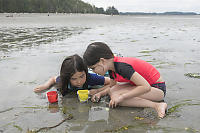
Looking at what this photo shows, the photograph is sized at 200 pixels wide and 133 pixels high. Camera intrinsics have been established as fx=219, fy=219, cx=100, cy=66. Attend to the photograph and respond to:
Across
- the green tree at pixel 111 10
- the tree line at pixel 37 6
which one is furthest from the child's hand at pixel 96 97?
the green tree at pixel 111 10

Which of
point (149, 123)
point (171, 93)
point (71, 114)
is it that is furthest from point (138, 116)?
point (171, 93)

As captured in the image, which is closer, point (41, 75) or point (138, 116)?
point (138, 116)

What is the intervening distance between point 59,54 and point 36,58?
91cm

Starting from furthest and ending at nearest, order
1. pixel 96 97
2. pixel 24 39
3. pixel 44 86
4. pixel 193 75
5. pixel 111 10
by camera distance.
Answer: pixel 111 10
pixel 24 39
pixel 193 75
pixel 44 86
pixel 96 97

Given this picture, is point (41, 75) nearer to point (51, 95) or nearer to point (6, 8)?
point (51, 95)

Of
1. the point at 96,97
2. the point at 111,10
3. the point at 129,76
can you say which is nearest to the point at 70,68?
the point at 96,97

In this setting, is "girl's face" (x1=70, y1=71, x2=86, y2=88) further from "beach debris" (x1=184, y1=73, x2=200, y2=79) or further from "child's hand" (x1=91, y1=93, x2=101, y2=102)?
"beach debris" (x1=184, y1=73, x2=200, y2=79)

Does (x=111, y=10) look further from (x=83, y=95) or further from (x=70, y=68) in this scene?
(x=83, y=95)

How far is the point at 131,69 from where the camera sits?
9.75 feet

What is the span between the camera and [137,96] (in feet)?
10.4

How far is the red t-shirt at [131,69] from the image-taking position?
9.78 ft

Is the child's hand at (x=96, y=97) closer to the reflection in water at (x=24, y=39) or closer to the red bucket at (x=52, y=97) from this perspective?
the red bucket at (x=52, y=97)

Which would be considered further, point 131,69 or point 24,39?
point 24,39

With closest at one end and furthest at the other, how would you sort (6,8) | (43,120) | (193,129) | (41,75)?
1. (193,129)
2. (43,120)
3. (41,75)
4. (6,8)
